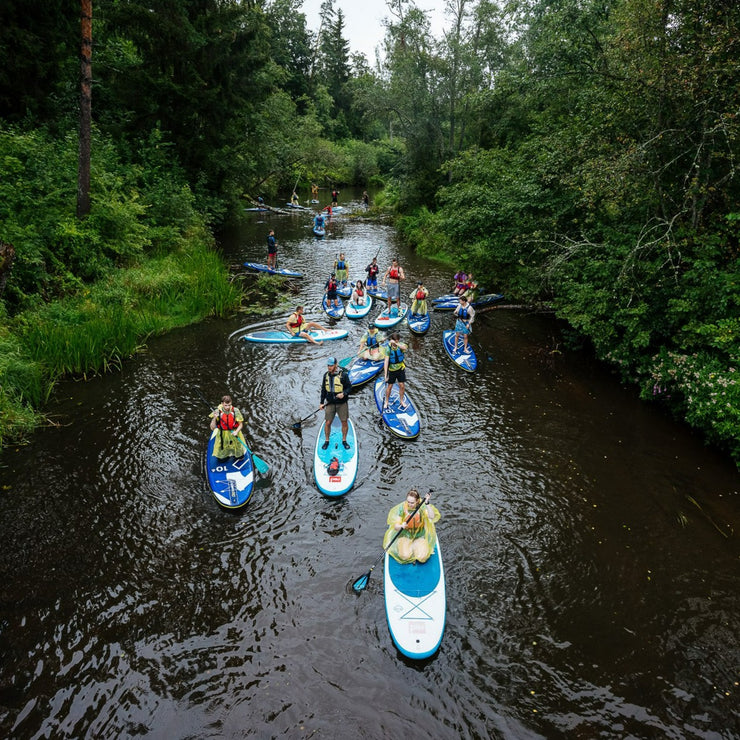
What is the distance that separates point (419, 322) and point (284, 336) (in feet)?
16.2

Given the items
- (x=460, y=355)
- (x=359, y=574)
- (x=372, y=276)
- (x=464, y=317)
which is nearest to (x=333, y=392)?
(x=359, y=574)

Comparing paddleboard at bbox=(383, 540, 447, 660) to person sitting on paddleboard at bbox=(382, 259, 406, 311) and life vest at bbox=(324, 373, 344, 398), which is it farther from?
person sitting on paddleboard at bbox=(382, 259, 406, 311)

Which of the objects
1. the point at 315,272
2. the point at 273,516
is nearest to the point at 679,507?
the point at 273,516

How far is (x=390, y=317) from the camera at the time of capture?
17188 millimetres

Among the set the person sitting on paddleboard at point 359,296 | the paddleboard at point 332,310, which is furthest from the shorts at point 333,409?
the person sitting on paddleboard at point 359,296

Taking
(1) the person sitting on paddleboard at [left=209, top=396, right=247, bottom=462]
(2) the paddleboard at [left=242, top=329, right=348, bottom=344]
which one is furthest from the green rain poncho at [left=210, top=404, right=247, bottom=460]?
(2) the paddleboard at [left=242, top=329, right=348, bottom=344]

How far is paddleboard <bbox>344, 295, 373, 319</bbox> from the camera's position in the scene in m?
17.3

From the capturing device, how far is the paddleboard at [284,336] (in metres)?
14.8

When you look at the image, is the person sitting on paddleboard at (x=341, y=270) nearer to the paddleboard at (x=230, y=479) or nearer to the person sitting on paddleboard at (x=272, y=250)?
the person sitting on paddleboard at (x=272, y=250)

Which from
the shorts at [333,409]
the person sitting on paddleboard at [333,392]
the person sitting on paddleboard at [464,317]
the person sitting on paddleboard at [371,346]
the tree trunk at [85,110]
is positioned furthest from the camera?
the person sitting on paddleboard at [464,317]

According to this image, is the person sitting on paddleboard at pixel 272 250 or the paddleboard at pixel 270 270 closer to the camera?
the person sitting on paddleboard at pixel 272 250

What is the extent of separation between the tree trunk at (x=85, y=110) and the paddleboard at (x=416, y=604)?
→ 590 inches

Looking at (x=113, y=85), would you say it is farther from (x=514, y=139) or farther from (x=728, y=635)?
(x=728, y=635)

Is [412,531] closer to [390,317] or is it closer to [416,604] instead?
[416,604]
